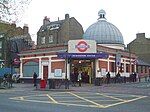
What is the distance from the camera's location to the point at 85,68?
149ft

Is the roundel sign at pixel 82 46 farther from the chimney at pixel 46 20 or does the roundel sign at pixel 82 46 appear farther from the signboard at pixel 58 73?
the chimney at pixel 46 20

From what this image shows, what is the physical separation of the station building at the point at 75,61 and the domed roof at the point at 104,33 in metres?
4.14

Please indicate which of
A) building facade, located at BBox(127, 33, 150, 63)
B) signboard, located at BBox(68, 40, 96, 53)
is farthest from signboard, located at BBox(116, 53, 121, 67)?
building facade, located at BBox(127, 33, 150, 63)

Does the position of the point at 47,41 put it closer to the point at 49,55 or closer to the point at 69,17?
the point at 69,17

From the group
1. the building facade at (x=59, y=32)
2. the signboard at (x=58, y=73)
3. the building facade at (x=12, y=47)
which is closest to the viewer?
the signboard at (x=58, y=73)

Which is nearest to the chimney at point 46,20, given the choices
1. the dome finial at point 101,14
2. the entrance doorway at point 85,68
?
the dome finial at point 101,14

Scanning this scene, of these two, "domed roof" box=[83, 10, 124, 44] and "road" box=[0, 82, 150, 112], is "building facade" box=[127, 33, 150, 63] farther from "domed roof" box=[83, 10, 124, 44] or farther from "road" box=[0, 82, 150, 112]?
"road" box=[0, 82, 150, 112]

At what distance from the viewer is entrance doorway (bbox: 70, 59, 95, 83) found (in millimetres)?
44688

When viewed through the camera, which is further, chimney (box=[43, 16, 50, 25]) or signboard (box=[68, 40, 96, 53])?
chimney (box=[43, 16, 50, 25])

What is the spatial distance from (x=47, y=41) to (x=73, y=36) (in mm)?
5506

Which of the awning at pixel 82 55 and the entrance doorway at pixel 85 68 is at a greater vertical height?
the awning at pixel 82 55

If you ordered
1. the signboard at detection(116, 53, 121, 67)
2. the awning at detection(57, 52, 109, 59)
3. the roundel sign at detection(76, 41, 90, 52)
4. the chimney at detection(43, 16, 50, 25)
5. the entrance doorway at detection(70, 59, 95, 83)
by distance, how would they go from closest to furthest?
the awning at detection(57, 52, 109, 59), the roundel sign at detection(76, 41, 90, 52), the entrance doorway at detection(70, 59, 95, 83), the signboard at detection(116, 53, 121, 67), the chimney at detection(43, 16, 50, 25)

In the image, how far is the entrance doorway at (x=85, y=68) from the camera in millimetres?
44688

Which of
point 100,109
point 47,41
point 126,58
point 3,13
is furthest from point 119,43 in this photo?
point 100,109
